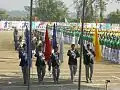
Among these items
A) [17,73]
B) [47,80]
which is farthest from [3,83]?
[17,73]

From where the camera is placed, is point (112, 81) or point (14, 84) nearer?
point (14, 84)

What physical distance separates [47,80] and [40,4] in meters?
52.4

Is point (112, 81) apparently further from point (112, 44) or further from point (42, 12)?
point (42, 12)

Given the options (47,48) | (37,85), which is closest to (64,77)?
(37,85)

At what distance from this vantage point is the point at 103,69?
2341cm

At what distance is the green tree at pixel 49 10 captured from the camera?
71500 millimetres

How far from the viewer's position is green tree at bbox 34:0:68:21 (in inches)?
2815

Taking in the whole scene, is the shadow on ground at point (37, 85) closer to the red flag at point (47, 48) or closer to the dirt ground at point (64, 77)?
the dirt ground at point (64, 77)

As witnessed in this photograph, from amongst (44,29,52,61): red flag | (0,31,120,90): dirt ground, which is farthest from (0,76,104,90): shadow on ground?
(44,29,52,61): red flag

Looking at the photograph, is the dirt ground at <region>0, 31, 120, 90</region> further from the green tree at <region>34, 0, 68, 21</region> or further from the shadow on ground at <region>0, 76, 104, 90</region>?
the green tree at <region>34, 0, 68, 21</region>

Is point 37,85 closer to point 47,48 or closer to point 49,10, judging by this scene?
point 47,48

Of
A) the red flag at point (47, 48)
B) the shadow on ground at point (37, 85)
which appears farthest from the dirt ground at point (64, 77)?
the red flag at point (47, 48)

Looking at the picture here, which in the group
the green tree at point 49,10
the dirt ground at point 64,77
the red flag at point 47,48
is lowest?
the dirt ground at point 64,77

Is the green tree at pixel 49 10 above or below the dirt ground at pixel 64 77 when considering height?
above
